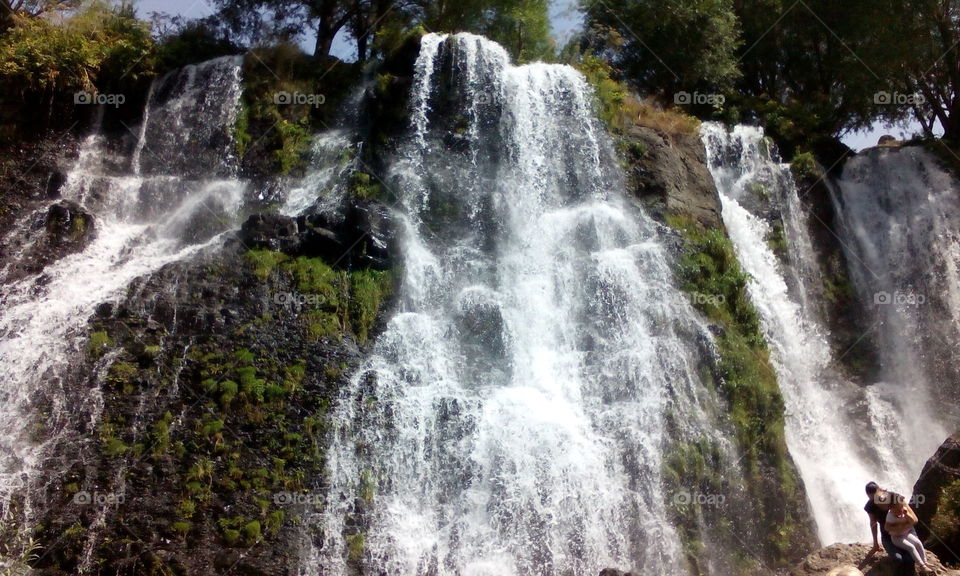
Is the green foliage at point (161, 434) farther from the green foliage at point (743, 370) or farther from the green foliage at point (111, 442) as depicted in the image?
the green foliage at point (743, 370)

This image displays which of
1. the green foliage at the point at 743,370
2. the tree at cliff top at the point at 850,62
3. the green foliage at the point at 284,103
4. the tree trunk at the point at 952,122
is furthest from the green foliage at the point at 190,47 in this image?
the tree trunk at the point at 952,122

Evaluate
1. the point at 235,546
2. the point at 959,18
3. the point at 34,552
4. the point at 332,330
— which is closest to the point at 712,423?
the point at 332,330

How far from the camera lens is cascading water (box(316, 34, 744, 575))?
10.4 metres

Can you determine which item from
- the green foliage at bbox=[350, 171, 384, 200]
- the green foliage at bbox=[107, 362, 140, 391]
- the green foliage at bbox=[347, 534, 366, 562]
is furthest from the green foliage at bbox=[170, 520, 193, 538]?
the green foliage at bbox=[350, 171, 384, 200]

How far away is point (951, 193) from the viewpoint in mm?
17484

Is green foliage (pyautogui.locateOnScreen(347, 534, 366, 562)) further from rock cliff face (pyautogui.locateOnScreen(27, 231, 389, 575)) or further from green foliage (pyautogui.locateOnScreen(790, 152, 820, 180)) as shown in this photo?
green foliage (pyautogui.locateOnScreen(790, 152, 820, 180))

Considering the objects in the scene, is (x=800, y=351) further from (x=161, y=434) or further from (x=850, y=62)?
(x=161, y=434)

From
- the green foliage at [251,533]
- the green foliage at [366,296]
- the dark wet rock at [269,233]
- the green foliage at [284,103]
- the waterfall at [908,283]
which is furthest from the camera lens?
the green foliage at [284,103]

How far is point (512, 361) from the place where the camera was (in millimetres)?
12477

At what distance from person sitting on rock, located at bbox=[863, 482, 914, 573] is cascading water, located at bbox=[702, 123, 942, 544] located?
424 cm

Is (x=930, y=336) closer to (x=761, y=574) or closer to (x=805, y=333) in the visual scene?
(x=805, y=333)

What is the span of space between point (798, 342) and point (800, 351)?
0.63 feet

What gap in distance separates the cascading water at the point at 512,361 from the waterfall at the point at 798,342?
2.58m

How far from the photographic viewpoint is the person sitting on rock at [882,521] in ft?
24.8
